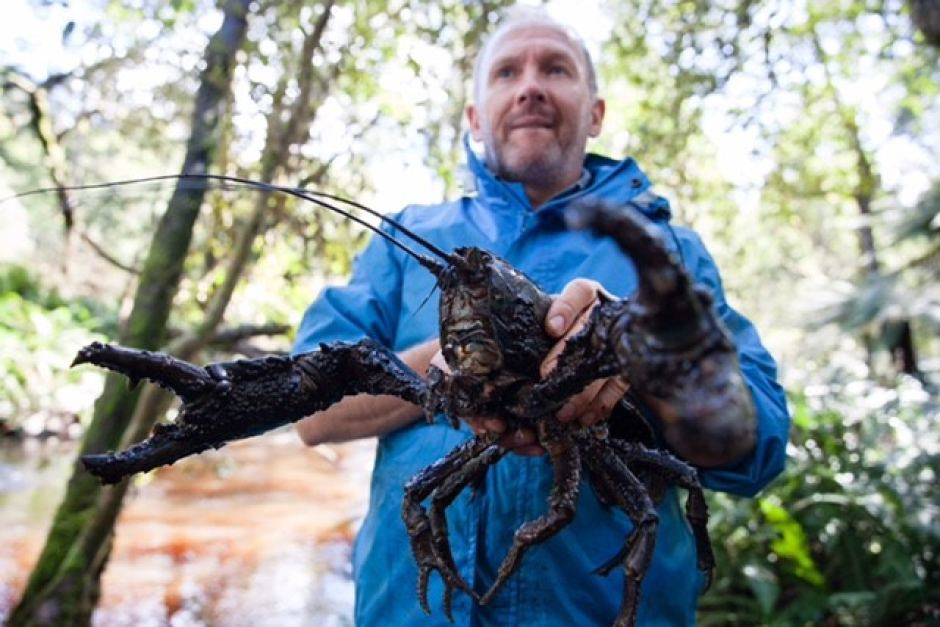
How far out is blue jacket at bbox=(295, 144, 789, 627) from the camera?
2381 mm

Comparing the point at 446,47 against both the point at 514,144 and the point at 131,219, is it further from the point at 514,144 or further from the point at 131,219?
the point at 131,219

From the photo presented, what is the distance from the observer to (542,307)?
2008 mm

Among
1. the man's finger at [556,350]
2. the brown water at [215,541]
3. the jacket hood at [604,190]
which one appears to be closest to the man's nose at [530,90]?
the jacket hood at [604,190]

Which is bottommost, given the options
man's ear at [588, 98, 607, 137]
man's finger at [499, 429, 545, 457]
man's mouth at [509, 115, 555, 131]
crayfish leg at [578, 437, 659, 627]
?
crayfish leg at [578, 437, 659, 627]

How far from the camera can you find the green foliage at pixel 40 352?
1077cm

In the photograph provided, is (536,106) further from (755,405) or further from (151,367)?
(151,367)

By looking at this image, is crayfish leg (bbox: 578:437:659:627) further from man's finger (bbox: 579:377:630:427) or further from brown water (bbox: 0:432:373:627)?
brown water (bbox: 0:432:373:627)

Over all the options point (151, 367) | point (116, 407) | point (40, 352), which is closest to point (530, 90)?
point (151, 367)

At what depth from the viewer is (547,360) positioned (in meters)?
1.90

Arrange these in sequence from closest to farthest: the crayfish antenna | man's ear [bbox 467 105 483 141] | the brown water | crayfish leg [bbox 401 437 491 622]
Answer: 1. the crayfish antenna
2. crayfish leg [bbox 401 437 491 622]
3. man's ear [bbox 467 105 483 141]
4. the brown water

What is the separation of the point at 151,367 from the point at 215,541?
8.65 m

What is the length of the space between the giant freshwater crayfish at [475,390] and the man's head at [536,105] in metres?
1.12

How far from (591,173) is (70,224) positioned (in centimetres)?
404

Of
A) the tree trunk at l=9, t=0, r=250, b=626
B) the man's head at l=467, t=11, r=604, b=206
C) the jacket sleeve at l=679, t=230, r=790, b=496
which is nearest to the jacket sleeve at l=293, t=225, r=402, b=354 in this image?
the man's head at l=467, t=11, r=604, b=206
